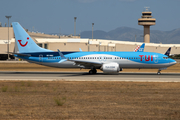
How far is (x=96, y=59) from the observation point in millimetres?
44031

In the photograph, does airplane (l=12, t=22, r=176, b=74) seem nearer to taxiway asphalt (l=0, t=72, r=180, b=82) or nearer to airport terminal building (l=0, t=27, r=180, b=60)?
taxiway asphalt (l=0, t=72, r=180, b=82)

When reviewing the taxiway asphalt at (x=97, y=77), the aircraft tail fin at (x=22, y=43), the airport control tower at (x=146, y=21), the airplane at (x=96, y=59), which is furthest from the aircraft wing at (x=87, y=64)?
the airport control tower at (x=146, y=21)

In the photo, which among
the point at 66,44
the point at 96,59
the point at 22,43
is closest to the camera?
the point at 96,59

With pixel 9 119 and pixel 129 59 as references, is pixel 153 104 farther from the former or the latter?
pixel 129 59

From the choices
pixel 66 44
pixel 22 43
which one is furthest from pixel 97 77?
pixel 66 44

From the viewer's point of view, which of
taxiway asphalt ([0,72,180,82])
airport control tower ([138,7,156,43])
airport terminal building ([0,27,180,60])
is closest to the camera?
taxiway asphalt ([0,72,180,82])

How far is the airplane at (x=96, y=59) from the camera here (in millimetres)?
42628

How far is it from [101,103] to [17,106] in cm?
560

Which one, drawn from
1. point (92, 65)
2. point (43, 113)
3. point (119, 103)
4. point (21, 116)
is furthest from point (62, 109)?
point (92, 65)

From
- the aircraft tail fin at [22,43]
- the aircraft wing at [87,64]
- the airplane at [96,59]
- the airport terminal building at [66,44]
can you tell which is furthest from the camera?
the airport terminal building at [66,44]

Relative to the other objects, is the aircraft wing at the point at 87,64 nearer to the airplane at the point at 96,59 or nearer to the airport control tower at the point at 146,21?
the airplane at the point at 96,59

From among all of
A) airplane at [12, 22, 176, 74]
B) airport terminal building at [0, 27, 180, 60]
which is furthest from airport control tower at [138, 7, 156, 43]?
airplane at [12, 22, 176, 74]

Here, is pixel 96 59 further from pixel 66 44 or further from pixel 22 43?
pixel 66 44

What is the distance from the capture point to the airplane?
42.6m
